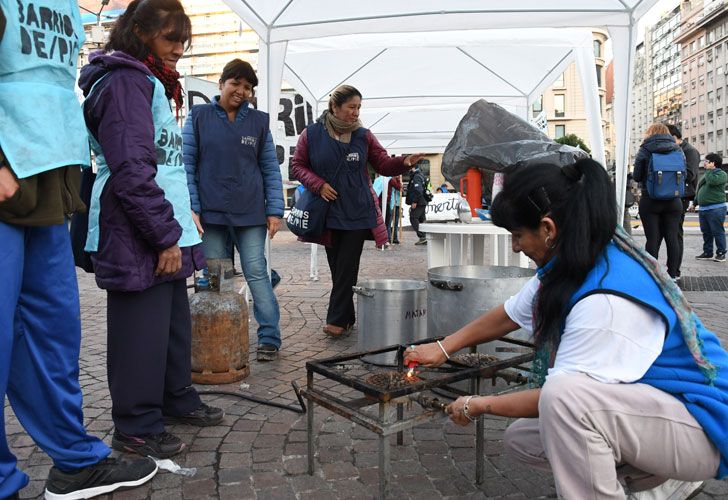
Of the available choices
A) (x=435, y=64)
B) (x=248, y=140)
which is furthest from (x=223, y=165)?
(x=435, y=64)

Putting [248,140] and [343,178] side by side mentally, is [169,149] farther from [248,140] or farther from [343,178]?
[343,178]

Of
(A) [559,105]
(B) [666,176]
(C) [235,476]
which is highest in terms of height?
(A) [559,105]

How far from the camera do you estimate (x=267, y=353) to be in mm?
4125

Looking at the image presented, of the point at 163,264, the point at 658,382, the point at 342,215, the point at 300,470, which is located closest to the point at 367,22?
the point at 342,215

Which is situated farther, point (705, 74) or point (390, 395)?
point (705, 74)

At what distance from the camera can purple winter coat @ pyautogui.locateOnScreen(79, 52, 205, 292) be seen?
2.30m

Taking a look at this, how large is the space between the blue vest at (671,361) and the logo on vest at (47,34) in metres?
1.80

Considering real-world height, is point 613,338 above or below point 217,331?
above

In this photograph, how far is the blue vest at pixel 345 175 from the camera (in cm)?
457

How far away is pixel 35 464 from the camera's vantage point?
2.59 m

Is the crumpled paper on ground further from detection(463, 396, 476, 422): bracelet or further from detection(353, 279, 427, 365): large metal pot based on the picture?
detection(353, 279, 427, 365): large metal pot

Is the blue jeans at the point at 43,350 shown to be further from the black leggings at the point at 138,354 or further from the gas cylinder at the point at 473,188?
the gas cylinder at the point at 473,188

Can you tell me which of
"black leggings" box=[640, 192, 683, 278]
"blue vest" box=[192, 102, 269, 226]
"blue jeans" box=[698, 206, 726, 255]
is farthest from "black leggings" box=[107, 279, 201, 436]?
"blue jeans" box=[698, 206, 726, 255]

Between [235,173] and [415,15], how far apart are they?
97.1 inches
